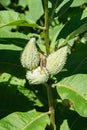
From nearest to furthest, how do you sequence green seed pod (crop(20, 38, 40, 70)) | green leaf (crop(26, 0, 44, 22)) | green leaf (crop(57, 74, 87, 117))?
green seed pod (crop(20, 38, 40, 70))
green leaf (crop(57, 74, 87, 117))
green leaf (crop(26, 0, 44, 22))

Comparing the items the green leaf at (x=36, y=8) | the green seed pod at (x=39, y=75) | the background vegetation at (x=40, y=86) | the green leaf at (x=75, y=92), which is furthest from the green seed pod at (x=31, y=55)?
the green leaf at (x=36, y=8)

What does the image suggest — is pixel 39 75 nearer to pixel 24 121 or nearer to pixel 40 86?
pixel 24 121

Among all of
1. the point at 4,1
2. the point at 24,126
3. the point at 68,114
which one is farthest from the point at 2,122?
the point at 4,1

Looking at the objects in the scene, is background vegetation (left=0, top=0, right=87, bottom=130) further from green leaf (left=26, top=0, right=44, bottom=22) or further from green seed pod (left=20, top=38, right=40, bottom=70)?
green seed pod (left=20, top=38, right=40, bottom=70)

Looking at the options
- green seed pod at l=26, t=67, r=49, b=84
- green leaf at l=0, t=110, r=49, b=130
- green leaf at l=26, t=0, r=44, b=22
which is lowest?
green leaf at l=0, t=110, r=49, b=130

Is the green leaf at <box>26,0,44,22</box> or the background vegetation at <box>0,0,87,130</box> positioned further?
the green leaf at <box>26,0,44,22</box>

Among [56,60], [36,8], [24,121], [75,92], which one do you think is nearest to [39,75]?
[56,60]

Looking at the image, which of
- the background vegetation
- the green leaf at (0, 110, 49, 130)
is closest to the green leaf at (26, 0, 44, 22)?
the background vegetation

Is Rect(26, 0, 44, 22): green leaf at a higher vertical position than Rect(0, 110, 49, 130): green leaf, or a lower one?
higher
